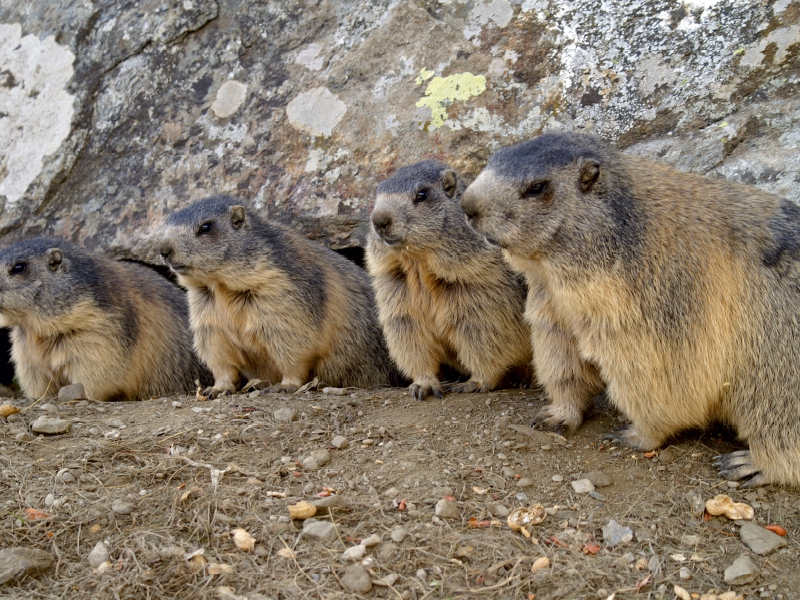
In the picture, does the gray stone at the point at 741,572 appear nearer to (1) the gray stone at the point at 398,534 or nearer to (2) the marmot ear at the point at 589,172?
(1) the gray stone at the point at 398,534

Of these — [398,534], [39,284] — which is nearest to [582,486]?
[398,534]

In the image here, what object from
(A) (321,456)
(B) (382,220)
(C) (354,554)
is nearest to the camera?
(C) (354,554)

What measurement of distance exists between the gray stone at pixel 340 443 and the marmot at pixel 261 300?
204cm

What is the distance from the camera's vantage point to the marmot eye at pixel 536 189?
4617 mm

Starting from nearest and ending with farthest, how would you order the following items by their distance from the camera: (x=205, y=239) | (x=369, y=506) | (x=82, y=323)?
(x=369, y=506) → (x=205, y=239) → (x=82, y=323)

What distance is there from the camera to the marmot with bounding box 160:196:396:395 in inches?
265

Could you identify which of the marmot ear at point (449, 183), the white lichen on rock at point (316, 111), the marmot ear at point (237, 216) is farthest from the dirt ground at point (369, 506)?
the white lichen on rock at point (316, 111)

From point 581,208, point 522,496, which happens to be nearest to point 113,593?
point 522,496

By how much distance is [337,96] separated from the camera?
24.5ft

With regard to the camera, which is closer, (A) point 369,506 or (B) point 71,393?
(A) point 369,506

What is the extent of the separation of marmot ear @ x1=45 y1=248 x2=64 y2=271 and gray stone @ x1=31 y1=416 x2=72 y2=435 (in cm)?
236

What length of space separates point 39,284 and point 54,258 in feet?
0.90

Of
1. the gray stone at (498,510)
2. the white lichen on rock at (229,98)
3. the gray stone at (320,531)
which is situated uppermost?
the white lichen on rock at (229,98)

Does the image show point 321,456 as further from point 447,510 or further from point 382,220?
point 382,220
